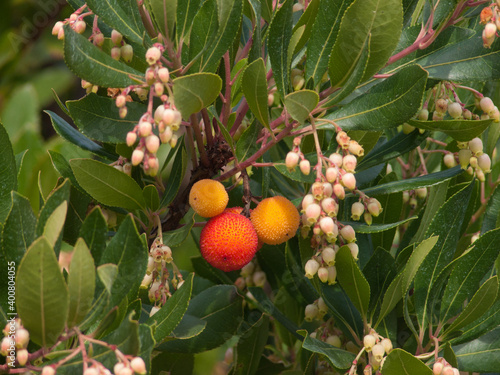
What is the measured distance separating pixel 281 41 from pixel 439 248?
52 centimetres

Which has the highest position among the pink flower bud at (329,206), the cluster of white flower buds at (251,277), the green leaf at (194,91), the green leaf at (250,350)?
the green leaf at (194,91)

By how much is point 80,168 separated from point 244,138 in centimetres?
32

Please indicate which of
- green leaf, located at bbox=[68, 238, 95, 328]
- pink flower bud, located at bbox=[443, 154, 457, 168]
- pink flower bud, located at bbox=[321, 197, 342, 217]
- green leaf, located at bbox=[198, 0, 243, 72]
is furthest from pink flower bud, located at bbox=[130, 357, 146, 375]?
pink flower bud, located at bbox=[443, 154, 457, 168]

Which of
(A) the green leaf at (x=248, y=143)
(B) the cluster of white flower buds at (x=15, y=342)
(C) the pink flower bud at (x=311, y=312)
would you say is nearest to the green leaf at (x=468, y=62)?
(A) the green leaf at (x=248, y=143)

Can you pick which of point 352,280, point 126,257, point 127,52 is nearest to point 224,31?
point 127,52

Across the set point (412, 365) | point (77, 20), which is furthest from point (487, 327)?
point (77, 20)

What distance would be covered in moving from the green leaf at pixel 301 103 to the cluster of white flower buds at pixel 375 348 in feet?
1.43

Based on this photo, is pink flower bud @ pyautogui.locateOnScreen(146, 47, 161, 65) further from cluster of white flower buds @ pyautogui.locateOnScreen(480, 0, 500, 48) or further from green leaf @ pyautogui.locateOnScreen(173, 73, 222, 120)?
cluster of white flower buds @ pyautogui.locateOnScreen(480, 0, 500, 48)

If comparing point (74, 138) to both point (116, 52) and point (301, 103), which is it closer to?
point (116, 52)

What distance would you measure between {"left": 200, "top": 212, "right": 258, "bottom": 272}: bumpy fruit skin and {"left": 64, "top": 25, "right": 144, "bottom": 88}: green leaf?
13.0 inches

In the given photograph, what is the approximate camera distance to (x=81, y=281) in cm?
90

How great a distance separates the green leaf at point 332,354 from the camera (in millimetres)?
1176

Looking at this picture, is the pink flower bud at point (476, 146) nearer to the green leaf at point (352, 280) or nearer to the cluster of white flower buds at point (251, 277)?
the green leaf at point (352, 280)

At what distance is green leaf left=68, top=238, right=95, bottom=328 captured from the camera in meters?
0.88
